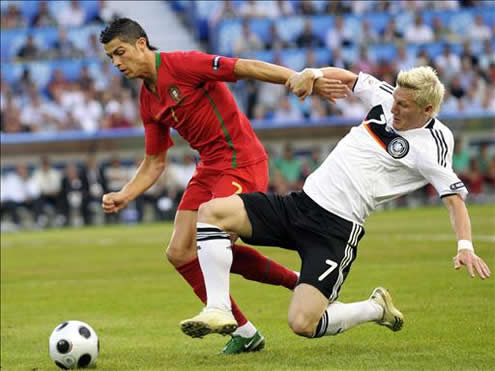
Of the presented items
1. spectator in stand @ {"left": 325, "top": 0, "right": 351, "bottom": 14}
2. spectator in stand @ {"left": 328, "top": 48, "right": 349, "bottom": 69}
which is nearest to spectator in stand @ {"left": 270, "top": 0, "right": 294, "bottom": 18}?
spectator in stand @ {"left": 325, "top": 0, "right": 351, "bottom": 14}

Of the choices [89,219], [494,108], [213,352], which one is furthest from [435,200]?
[213,352]

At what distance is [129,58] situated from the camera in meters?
8.23

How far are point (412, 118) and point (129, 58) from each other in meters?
2.28

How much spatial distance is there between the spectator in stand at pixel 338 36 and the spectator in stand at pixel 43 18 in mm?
7848

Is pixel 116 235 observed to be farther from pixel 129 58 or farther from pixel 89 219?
pixel 129 58

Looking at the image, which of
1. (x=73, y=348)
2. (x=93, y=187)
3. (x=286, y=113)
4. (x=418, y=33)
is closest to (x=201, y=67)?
(x=73, y=348)

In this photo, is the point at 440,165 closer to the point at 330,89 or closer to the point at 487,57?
the point at 330,89

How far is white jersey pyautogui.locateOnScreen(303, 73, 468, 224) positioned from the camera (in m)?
7.41

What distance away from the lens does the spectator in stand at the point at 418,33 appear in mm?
31047

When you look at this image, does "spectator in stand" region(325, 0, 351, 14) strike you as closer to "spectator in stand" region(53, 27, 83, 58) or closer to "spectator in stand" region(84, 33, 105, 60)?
"spectator in stand" region(84, 33, 105, 60)

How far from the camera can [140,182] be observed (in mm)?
9117

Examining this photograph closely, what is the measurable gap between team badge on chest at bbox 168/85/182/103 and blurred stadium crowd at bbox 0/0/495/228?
17858 millimetres

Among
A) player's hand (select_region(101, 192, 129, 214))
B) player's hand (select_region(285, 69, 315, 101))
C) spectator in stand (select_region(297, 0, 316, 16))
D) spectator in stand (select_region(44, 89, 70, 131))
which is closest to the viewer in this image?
player's hand (select_region(285, 69, 315, 101))

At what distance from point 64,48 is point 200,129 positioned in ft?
70.4
